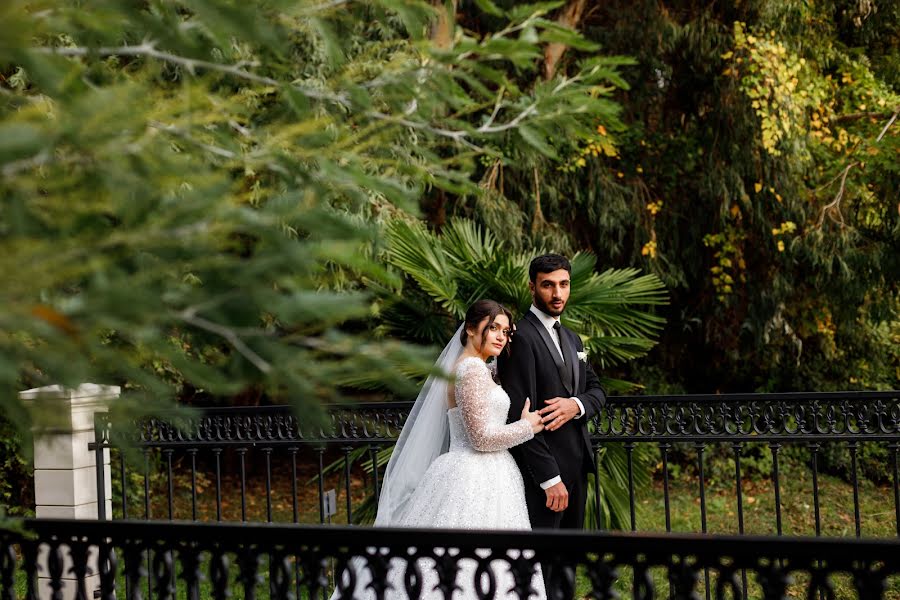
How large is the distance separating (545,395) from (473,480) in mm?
571

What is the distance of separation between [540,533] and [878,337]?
1139cm

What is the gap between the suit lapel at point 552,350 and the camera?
5.17m

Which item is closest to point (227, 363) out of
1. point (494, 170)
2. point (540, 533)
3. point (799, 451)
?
point (540, 533)

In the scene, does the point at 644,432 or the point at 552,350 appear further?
the point at 644,432

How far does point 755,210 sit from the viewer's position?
1205 centimetres

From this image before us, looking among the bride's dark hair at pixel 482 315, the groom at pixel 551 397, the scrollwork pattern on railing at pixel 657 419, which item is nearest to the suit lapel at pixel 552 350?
the groom at pixel 551 397

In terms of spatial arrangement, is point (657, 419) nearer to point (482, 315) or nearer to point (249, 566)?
point (482, 315)

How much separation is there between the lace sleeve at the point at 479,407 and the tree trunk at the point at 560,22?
683 centimetres

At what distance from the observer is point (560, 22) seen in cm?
1152

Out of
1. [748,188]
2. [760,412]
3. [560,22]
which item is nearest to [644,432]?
[760,412]

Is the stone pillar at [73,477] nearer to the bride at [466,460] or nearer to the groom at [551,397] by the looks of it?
the bride at [466,460]

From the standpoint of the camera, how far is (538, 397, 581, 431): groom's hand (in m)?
5.05

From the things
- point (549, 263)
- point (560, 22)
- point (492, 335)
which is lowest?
point (492, 335)

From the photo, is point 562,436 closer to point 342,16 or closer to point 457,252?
point 457,252
